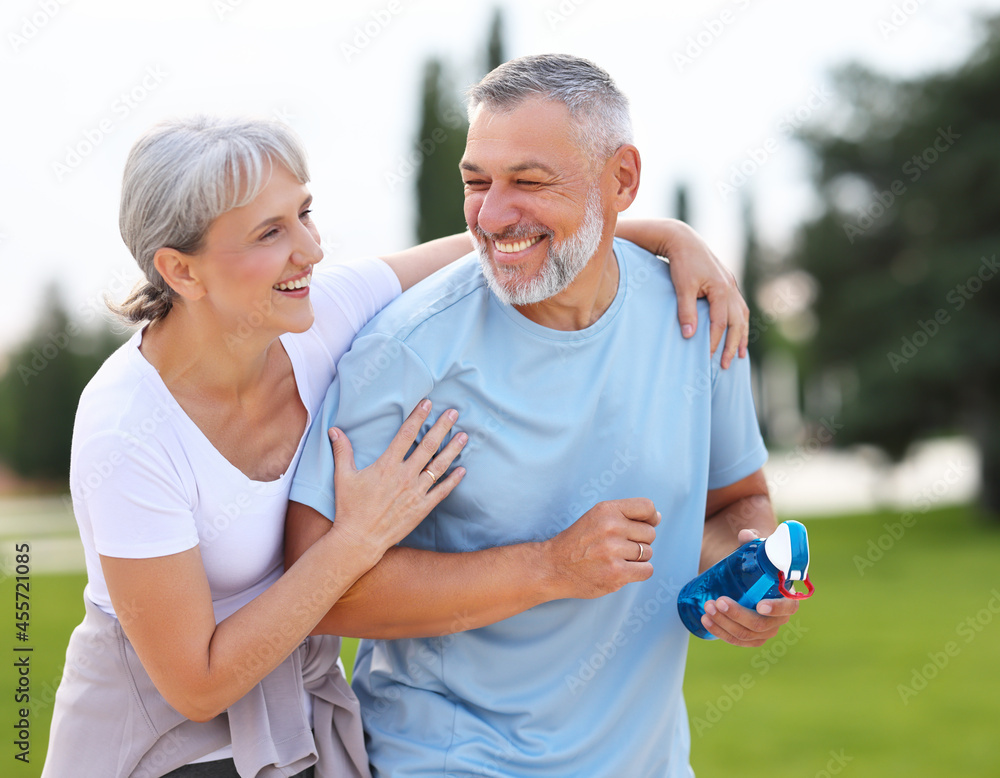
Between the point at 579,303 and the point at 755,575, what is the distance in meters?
0.74

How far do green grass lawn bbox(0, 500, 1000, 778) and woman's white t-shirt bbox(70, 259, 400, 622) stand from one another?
989 mm

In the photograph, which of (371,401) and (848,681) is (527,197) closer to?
(371,401)

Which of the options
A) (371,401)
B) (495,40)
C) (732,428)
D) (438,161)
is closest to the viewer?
(371,401)

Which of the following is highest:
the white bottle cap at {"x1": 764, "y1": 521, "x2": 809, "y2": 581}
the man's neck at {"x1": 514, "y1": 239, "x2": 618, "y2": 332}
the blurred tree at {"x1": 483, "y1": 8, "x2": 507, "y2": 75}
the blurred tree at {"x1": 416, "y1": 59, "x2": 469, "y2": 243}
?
the man's neck at {"x1": 514, "y1": 239, "x2": 618, "y2": 332}

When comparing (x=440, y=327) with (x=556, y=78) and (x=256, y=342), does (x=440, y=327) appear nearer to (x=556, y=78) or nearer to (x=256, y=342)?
(x=256, y=342)

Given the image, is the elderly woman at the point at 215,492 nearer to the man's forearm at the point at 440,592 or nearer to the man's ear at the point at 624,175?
the man's forearm at the point at 440,592

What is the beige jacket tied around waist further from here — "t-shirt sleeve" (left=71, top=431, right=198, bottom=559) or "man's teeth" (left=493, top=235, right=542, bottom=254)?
"man's teeth" (left=493, top=235, right=542, bottom=254)

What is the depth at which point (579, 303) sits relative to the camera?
2275 millimetres

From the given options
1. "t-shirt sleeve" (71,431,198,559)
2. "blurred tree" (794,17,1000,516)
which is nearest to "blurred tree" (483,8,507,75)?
"blurred tree" (794,17,1000,516)

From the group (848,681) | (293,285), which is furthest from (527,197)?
(848,681)

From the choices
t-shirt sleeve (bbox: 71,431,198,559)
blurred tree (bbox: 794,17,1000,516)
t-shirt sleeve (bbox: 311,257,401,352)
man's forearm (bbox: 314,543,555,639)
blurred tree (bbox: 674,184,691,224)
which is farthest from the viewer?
blurred tree (bbox: 674,184,691,224)

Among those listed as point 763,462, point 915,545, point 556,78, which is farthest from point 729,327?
point 915,545

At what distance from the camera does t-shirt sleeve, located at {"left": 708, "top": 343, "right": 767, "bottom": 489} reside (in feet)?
7.94

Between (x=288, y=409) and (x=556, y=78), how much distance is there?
0.96 m
